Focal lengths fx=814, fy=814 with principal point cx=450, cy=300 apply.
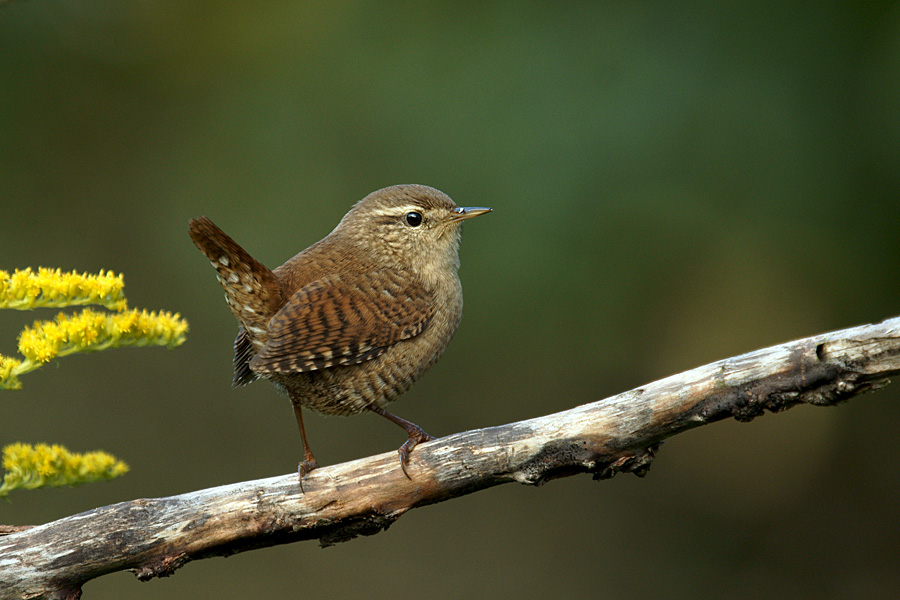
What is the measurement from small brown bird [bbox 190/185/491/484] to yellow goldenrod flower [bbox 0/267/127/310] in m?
0.31

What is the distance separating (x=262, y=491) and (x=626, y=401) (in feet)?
3.64

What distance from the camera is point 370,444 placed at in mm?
5293

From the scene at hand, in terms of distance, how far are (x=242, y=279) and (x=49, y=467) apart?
2.48 ft

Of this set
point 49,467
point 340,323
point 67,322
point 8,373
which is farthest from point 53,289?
point 340,323

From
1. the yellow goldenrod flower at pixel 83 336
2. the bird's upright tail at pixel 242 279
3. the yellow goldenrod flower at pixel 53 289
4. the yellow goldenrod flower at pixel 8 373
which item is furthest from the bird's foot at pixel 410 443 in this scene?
the yellow goldenrod flower at pixel 8 373

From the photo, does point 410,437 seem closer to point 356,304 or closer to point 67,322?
point 356,304

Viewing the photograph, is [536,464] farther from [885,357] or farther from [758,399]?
[885,357]

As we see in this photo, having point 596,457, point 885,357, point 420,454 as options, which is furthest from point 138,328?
point 885,357

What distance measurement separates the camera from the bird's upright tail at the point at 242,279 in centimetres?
243

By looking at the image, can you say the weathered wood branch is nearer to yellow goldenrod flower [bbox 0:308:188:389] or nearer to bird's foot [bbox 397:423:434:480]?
bird's foot [bbox 397:423:434:480]

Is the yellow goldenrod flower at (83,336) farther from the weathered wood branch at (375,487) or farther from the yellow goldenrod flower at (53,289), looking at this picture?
the weathered wood branch at (375,487)

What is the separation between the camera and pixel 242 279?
99.5 inches

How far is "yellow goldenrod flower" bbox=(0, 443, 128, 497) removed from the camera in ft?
7.30

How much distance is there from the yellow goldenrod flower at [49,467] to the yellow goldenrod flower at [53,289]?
404 millimetres
